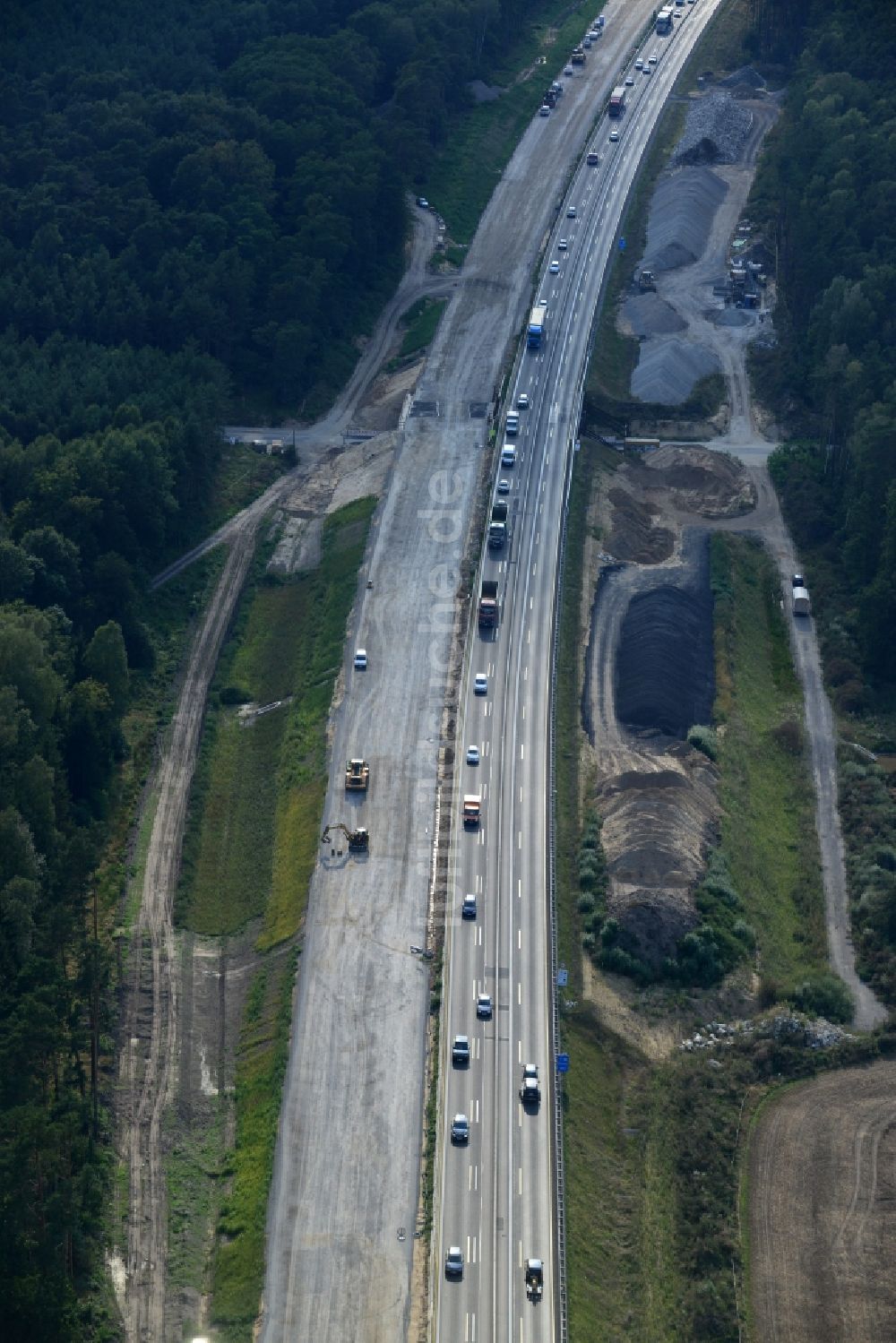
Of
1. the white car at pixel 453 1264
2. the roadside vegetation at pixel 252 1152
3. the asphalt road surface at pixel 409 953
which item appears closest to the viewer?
the white car at pixel 453 1264

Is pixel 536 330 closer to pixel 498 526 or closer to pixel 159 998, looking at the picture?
pixel 498 526

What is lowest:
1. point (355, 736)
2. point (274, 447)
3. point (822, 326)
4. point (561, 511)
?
point (355, 736)

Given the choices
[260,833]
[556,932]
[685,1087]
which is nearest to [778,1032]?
[685,1087]

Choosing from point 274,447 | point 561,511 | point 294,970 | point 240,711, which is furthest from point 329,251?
point 294,970

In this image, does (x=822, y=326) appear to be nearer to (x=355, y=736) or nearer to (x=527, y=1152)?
(x=355, y=736)

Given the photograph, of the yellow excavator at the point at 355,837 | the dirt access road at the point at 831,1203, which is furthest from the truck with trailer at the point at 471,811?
the dirt access road at the point at 831,1203

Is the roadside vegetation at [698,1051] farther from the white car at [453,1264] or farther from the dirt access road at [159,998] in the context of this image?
the dirt access road at [159,998]
